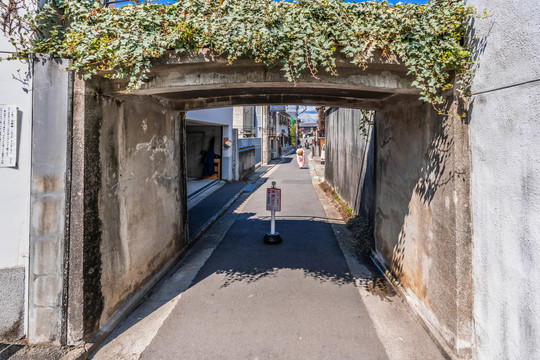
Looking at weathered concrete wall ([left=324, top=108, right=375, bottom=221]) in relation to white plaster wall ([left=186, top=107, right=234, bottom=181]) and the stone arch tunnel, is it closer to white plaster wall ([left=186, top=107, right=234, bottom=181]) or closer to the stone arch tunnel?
the stone arch tunnel

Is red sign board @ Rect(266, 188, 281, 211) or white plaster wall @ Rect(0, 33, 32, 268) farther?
red sign board @ Rect(266, 188, 281, 211)

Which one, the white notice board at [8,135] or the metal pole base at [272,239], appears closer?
the white notice board at [8,135]

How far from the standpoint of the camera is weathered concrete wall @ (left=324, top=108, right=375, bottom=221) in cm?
732

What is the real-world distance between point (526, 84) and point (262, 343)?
11.8 ft

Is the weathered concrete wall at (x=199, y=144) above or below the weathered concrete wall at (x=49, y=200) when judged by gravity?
above

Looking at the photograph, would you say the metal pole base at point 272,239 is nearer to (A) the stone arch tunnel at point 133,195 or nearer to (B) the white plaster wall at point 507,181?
(A) the stone arch tunnel at point 133,195

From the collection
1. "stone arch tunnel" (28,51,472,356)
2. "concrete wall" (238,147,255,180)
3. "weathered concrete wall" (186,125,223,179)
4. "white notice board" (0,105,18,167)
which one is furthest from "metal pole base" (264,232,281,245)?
"concrete wall" (238,147,255,180)

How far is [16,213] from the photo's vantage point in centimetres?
330

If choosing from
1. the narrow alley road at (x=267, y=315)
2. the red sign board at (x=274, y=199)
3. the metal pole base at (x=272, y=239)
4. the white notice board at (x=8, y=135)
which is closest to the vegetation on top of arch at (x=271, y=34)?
the white notice board at (x=8, y=135)

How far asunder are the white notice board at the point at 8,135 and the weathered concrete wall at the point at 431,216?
15.5ft

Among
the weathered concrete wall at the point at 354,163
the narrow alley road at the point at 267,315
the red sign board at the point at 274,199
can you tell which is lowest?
the narrow alley road at the point at 267,315

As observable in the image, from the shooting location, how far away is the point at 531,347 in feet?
7.47

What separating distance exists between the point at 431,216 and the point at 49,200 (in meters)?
4.48

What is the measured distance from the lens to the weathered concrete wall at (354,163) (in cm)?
732
